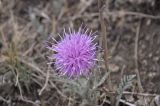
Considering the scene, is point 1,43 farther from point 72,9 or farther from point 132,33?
point 132,33

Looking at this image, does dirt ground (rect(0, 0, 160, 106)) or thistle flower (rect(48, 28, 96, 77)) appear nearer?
thistle flower (rect(48, 28, 96, 77))

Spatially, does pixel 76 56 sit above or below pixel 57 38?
below

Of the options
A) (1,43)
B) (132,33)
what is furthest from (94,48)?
→ (1,43)

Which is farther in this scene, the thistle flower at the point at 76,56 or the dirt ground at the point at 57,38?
the dirt ground at the point at 57,38

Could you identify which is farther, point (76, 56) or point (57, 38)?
point (57, 38)
